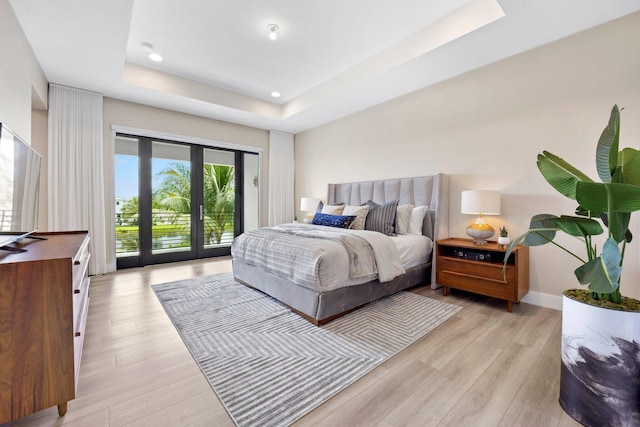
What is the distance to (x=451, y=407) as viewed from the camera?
4.66ft

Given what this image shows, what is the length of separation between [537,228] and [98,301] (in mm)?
3854

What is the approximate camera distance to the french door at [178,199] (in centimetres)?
440

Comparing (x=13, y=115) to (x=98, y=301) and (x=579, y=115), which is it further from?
(x=579, y=115)

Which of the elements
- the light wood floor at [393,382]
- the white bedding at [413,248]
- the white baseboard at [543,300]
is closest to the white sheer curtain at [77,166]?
the light wood floor at [393,382]

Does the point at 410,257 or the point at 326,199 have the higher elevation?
the point at 326,199

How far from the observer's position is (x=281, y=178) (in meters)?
5.93

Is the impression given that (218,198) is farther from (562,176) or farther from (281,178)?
(562,176)

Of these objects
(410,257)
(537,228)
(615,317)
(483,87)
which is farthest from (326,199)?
(615,317)

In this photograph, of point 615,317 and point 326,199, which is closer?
point 615,317

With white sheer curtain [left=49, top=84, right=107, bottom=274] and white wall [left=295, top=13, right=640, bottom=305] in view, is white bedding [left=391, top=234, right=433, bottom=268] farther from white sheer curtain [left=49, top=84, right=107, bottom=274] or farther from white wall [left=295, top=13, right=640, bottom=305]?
white sheer curtain [left=49, top=84, right=107, bottom=274]

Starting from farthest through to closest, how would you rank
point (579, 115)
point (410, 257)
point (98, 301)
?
point (410, 257), point (98, 301), point (579, 115)

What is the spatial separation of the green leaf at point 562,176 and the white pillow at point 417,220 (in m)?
2.16

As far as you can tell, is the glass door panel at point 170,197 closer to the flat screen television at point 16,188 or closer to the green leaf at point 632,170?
the flat screen television at point 16,188

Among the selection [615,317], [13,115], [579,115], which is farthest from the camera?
[579,115]
